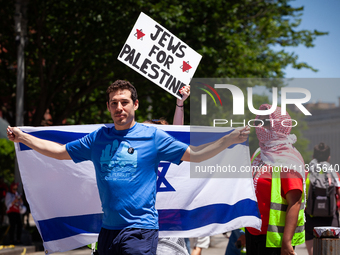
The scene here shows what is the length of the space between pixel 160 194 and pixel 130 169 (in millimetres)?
1519

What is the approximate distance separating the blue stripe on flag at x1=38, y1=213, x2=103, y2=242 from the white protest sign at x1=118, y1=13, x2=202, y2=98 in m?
1.67

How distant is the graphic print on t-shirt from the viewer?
327 cm

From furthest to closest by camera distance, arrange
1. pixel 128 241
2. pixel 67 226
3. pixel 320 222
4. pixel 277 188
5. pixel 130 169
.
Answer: pixel 320 222 → pixel 67 226 → pixel 277 188 → pixel 130 169 → pixel 128 241

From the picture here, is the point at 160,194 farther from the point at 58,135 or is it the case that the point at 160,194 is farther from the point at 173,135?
the point at 58,135

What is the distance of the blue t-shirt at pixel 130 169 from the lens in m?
3.23

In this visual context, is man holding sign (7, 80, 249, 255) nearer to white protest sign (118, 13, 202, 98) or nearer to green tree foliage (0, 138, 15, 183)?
white protest sign (118, 13, 202, 98)

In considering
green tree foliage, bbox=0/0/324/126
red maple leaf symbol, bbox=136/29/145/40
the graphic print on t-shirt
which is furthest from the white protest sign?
green tree foliage, bbox=0/0/324/126

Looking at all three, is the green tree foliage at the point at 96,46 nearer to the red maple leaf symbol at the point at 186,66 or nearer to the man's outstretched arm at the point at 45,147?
the red maple leaf symbol at the point at 186,66

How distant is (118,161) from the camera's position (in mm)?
3295

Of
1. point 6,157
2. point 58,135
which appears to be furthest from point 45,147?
point 6,157

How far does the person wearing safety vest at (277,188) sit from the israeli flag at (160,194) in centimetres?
37

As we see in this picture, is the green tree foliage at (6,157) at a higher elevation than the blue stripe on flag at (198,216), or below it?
higher

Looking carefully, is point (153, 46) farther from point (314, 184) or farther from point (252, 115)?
point (314, 184)
